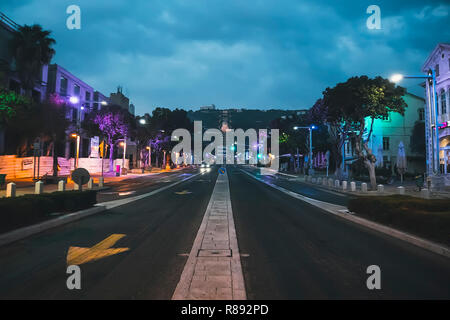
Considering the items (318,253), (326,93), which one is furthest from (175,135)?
(318,253)

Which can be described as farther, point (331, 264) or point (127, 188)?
point (127, 188)

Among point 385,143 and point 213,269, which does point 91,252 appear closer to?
point 213,269

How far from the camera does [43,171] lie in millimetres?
34344

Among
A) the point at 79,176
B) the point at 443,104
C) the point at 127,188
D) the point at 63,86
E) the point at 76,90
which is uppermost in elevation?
the point at 76,90

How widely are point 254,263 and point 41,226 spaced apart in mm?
6310

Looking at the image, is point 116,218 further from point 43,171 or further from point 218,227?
point 43,171

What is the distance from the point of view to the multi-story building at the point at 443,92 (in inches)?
1157

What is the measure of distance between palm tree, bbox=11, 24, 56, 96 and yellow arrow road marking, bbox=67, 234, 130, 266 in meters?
35.7

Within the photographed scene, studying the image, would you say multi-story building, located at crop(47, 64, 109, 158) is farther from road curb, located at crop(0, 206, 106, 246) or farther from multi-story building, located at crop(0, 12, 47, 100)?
road curb, located at crop(0, 206, 106, 246)

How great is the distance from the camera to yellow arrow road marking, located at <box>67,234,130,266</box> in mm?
5500

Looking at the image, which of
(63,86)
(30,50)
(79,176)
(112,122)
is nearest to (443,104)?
(79,176)

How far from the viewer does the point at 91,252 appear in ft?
19.7

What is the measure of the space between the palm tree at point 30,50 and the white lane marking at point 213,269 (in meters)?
36.3

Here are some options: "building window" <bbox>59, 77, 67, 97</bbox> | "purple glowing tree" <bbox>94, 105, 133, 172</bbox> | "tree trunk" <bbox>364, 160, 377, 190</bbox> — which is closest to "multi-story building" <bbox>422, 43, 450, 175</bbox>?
"tree trunk" <bbox>364, 160, 377, 190</bbox>
